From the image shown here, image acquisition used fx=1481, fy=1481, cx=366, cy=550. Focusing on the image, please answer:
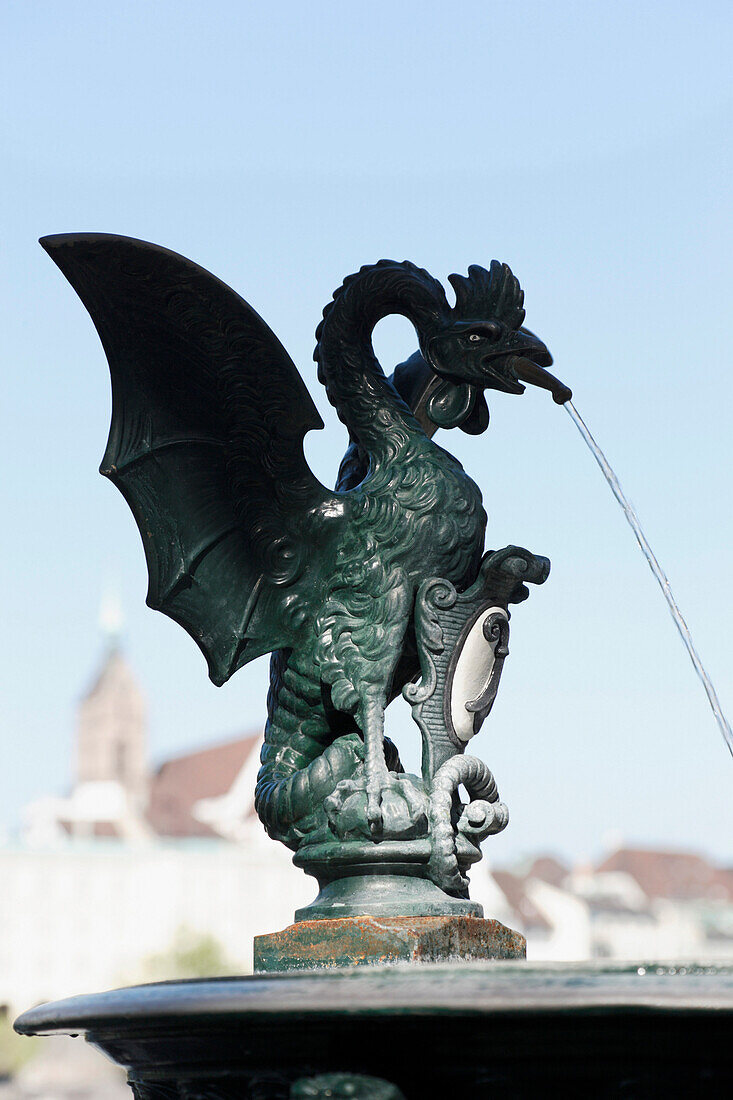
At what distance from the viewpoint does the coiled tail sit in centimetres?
269

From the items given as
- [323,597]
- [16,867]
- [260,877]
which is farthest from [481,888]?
[323,597]

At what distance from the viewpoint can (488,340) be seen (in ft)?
10.3

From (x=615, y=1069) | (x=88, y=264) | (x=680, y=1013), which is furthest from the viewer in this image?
(x=88, y=264)

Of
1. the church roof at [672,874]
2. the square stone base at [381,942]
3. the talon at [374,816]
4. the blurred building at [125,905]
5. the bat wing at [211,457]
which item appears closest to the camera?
the square stone base at [381,942]

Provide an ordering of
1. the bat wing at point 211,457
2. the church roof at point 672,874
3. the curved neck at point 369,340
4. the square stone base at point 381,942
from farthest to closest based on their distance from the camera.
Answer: the church roof at point 672,874, the curved neck at point 369,340, the bat wing at point 211,457, the square stone base at point 381,942

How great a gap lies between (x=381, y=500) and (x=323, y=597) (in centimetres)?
23

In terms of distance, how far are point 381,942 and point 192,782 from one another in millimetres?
52238

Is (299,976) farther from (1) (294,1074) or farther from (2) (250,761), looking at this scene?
(2) (250,761)

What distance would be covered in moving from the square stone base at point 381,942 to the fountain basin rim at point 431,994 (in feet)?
2.09

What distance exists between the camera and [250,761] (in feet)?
164

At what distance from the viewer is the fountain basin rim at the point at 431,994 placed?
1.56 m

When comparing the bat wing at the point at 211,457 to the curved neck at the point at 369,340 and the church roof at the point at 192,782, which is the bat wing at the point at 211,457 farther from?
the church roof at the point at 192,782

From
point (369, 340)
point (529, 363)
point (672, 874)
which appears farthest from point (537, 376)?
point (672, 874)

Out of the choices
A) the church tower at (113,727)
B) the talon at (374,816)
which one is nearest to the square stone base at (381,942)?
the talon at (374,816)
